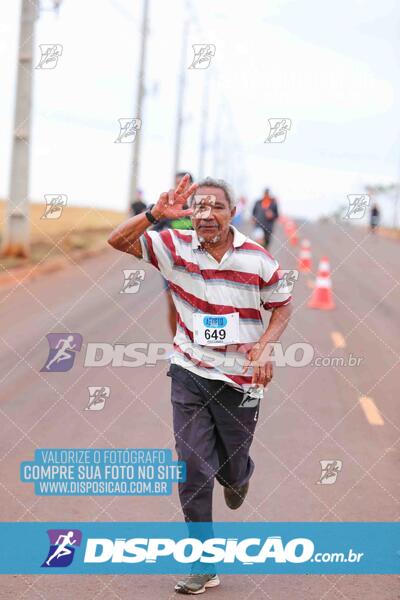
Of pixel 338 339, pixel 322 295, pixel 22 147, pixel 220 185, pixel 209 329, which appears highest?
pixel 220 185

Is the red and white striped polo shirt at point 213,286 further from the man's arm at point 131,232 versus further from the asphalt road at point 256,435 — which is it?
the asphalt road at point 256,435

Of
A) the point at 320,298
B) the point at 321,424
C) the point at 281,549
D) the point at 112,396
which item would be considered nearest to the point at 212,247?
the point at 281,549

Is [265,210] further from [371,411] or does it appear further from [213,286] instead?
[213,286]

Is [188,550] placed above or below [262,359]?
below

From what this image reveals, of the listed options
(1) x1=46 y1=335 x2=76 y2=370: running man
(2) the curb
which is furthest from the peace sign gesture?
(2) the curb

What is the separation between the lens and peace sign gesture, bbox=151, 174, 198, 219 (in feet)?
17.5

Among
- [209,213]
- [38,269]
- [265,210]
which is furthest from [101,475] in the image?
[265,210]

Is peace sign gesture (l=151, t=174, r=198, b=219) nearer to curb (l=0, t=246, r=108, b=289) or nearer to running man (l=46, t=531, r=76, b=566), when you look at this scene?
running man (l=46, t=531, r=76, b=566)

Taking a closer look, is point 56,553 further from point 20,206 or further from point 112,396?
point 20,206

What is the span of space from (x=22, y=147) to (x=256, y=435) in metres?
17.6

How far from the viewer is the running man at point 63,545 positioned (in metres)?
5.86

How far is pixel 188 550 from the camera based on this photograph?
5.73 meters

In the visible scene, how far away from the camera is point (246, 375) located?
5.55 metres

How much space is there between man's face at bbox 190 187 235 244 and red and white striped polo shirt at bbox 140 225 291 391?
11 centimetres
